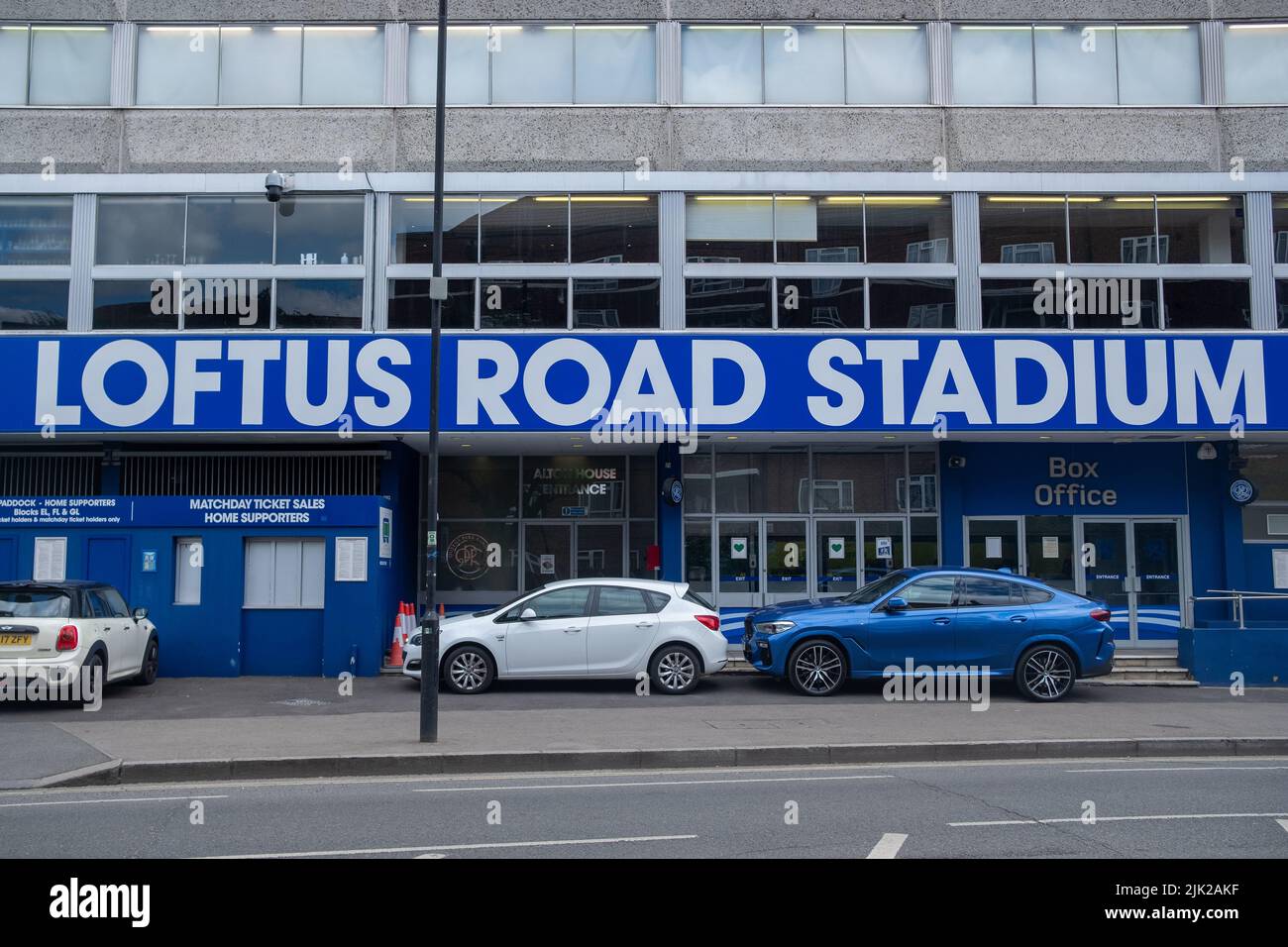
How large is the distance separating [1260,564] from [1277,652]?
226 centimetres

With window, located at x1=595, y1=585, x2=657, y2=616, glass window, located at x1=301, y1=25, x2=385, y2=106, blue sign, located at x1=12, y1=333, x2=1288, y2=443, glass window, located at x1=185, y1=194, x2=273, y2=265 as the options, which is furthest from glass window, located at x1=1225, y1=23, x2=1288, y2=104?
glass window, located at x1=185, y1=194, x2=273, y2=265

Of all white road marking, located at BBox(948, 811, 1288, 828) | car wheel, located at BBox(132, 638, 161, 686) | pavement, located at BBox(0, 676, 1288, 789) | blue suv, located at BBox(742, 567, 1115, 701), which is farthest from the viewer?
car wheel, located at BBox(132, 638, 161, 686)

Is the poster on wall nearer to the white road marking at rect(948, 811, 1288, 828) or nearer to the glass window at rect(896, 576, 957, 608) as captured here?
the glass window at rect(896, 576, 957, 608)

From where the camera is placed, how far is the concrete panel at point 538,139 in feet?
64.8

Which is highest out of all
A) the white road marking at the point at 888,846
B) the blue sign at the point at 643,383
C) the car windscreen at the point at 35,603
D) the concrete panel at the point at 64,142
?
the concrete panel at the point at 64,142

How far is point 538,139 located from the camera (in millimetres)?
19844

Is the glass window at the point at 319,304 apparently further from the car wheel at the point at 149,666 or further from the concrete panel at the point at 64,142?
the car wheel at the point at 149,666

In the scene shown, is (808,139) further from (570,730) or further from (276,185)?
(570,730)

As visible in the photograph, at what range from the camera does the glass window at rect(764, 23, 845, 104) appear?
795 inches

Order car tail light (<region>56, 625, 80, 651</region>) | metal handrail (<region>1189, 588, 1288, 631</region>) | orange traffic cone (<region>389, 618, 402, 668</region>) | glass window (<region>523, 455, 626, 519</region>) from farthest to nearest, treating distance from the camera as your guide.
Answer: glass window (<region>523, 455, 626, 519</region>) < orange traffic cone (<region>389, 618, 402, 668</region>) < metal handrail (<region>1189, 588, 1288, 631</region>) < car tail light (<region>56, 625, 80, 651</region>)

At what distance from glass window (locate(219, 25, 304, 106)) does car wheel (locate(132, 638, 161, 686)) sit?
9452mm

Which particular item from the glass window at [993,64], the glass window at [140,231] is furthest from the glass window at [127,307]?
the glass window at [993,64]

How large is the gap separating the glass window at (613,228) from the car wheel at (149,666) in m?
8.92

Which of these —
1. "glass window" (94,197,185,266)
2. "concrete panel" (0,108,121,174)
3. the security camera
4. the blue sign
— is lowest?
the blue sign
